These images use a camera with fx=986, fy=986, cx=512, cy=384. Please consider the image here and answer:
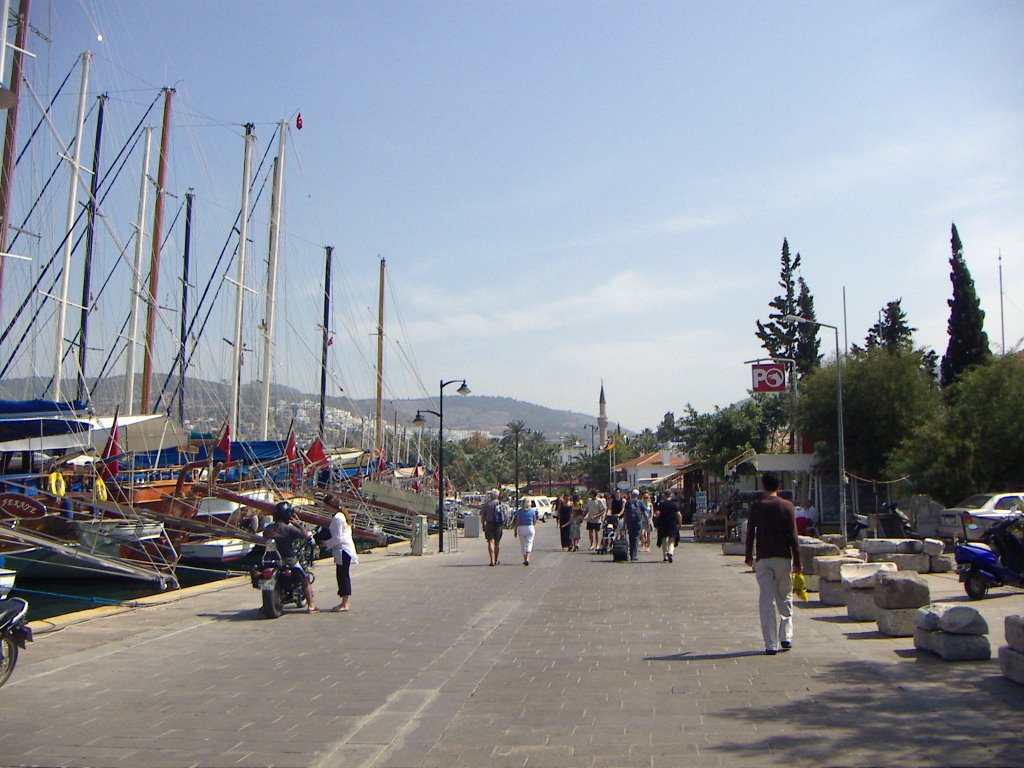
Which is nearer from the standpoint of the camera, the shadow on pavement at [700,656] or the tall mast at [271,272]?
the shadow on pavement at [700,656]

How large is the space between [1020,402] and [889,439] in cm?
801

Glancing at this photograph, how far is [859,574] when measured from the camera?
12.8m

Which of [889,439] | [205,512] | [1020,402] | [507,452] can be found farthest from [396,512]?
[507,452]

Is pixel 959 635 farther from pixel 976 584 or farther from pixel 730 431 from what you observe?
pixel 730 431

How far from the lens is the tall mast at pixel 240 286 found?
3550cm

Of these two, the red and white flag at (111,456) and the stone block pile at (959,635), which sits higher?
the red and white flag at (111,456)

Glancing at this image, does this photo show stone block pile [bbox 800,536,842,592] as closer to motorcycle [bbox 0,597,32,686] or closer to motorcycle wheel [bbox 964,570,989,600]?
motorcycle wheel [bbox 964,570,989,600]

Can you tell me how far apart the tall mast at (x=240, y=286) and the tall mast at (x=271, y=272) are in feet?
3.60

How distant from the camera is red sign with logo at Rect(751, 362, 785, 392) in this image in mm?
39781

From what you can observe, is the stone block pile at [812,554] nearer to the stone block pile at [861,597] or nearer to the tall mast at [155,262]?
the stone block pile at [861,597]

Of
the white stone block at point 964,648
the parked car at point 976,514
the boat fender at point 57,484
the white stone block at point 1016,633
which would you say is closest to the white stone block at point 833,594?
the white stone block at point 964,648

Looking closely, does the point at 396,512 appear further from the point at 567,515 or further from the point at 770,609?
the point at 770,609

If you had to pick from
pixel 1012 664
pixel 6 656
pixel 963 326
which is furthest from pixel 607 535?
pixel 963 326

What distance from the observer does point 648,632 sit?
37.2ft
